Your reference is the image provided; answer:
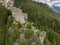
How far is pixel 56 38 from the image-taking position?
234 ft

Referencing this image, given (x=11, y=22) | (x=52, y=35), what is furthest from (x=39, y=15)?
(x=11, y=22)

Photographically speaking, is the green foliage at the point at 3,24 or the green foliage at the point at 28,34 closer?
the green foliage at the point at 28,34

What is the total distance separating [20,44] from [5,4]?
2071 centimetres

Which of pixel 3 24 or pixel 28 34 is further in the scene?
pixel 3 24

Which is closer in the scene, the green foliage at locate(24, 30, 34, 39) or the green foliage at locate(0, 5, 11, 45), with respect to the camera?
the green foliage at locate(24, 30, 34, 39)

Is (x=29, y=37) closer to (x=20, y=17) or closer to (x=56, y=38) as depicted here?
(x=20, y=17)

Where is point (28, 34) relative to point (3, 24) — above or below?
below

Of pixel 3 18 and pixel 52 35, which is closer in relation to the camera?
pixel 3 18

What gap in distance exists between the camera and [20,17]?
57281 mm

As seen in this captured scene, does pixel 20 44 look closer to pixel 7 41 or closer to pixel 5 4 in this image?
pixel 7 41

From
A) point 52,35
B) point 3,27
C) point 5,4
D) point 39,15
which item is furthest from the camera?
point 39,15

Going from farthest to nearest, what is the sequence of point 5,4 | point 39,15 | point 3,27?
point 39,15 < point 5,4 < point 3,27

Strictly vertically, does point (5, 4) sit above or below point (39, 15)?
above

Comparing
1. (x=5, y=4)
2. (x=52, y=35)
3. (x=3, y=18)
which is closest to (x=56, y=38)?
(x=52, y=35)
